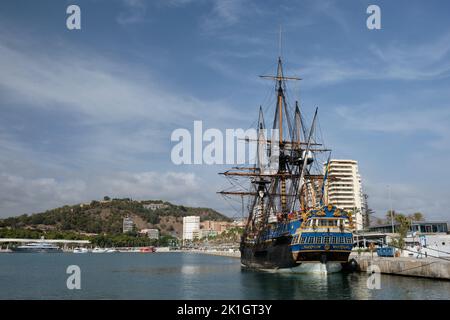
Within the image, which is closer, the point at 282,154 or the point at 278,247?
the point at 278,247

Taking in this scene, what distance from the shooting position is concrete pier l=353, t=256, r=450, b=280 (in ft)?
143

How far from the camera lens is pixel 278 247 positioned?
63.9m

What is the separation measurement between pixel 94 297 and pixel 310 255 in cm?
2840

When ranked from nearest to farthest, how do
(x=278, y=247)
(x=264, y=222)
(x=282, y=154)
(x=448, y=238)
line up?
(x=278, y=247), (x=448, y=238), (x=264, y=222), (x=282, y=154)

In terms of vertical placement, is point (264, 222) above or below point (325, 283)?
above

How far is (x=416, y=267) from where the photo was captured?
48062 mm

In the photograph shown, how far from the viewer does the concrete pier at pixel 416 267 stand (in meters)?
43.6

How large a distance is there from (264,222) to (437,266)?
3738 centimetres
